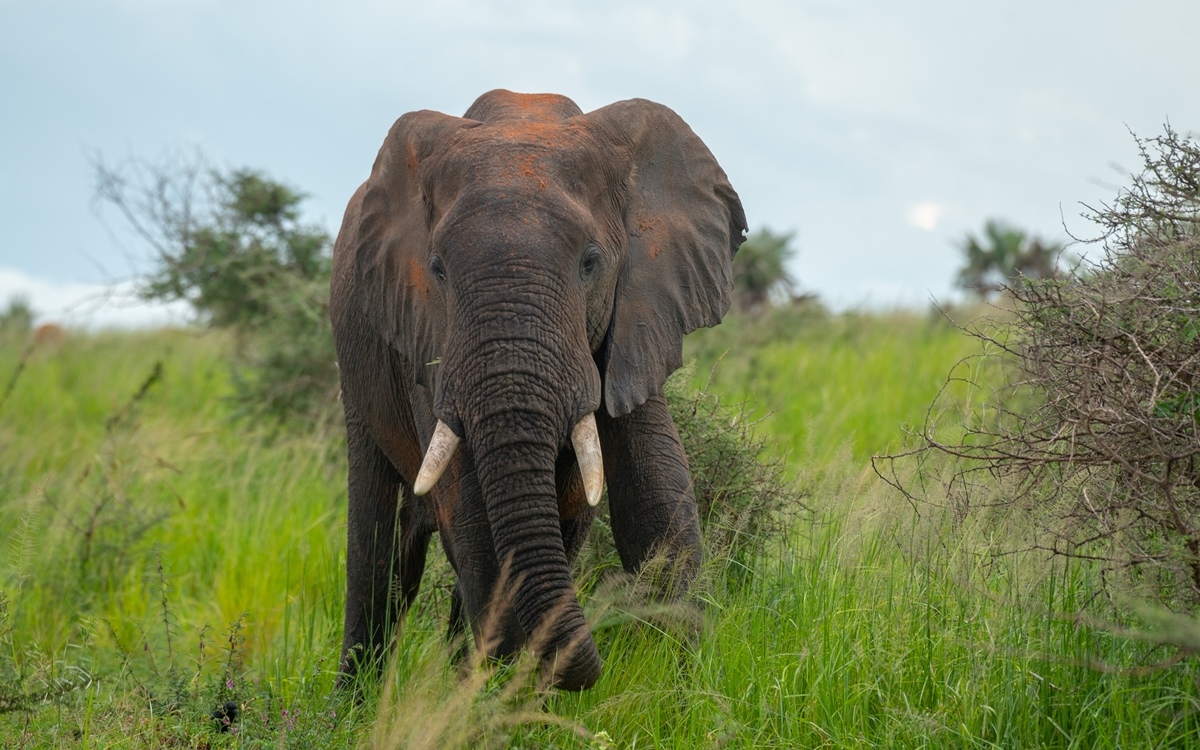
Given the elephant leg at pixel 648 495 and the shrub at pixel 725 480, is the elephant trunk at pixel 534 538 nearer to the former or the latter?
the elephant leg at pixel 648 495

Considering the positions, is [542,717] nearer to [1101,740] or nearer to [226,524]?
[1101,740]

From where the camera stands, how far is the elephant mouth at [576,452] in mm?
4516

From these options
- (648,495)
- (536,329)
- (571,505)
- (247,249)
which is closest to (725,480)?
(571,505)

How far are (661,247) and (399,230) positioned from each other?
965 millimetres

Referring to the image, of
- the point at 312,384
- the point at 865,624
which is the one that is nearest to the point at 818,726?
the point at 865,624

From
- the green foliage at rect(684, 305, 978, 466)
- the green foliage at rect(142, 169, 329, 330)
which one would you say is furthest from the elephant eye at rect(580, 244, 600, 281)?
the green foliage at rect(142, 169, 329, 330)

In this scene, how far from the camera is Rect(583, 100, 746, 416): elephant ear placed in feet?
16.4

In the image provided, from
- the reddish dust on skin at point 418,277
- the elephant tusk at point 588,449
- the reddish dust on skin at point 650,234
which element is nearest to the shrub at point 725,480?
the reddish dust on skin at point 650,234

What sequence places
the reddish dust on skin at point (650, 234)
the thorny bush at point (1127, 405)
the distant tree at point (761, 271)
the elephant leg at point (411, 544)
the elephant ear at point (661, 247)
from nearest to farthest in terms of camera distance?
1. the thorny bush at point (1127, 405)
2. the elephant ear at point (661, 247)
3. the reddish dust on skin at point (650, 234)
4. the elephant leg at point (411, 544)
5. the distant tree at point (761, 271)

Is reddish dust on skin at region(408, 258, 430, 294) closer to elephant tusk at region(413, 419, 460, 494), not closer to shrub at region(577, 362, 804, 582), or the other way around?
elephant tusk at region(413, 419, 460, 494)

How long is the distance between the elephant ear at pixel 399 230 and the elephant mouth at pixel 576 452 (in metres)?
0.54

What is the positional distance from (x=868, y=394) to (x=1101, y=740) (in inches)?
347

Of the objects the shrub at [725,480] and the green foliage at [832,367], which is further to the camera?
the green foliage at [832,367]

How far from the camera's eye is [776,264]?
20469mm
